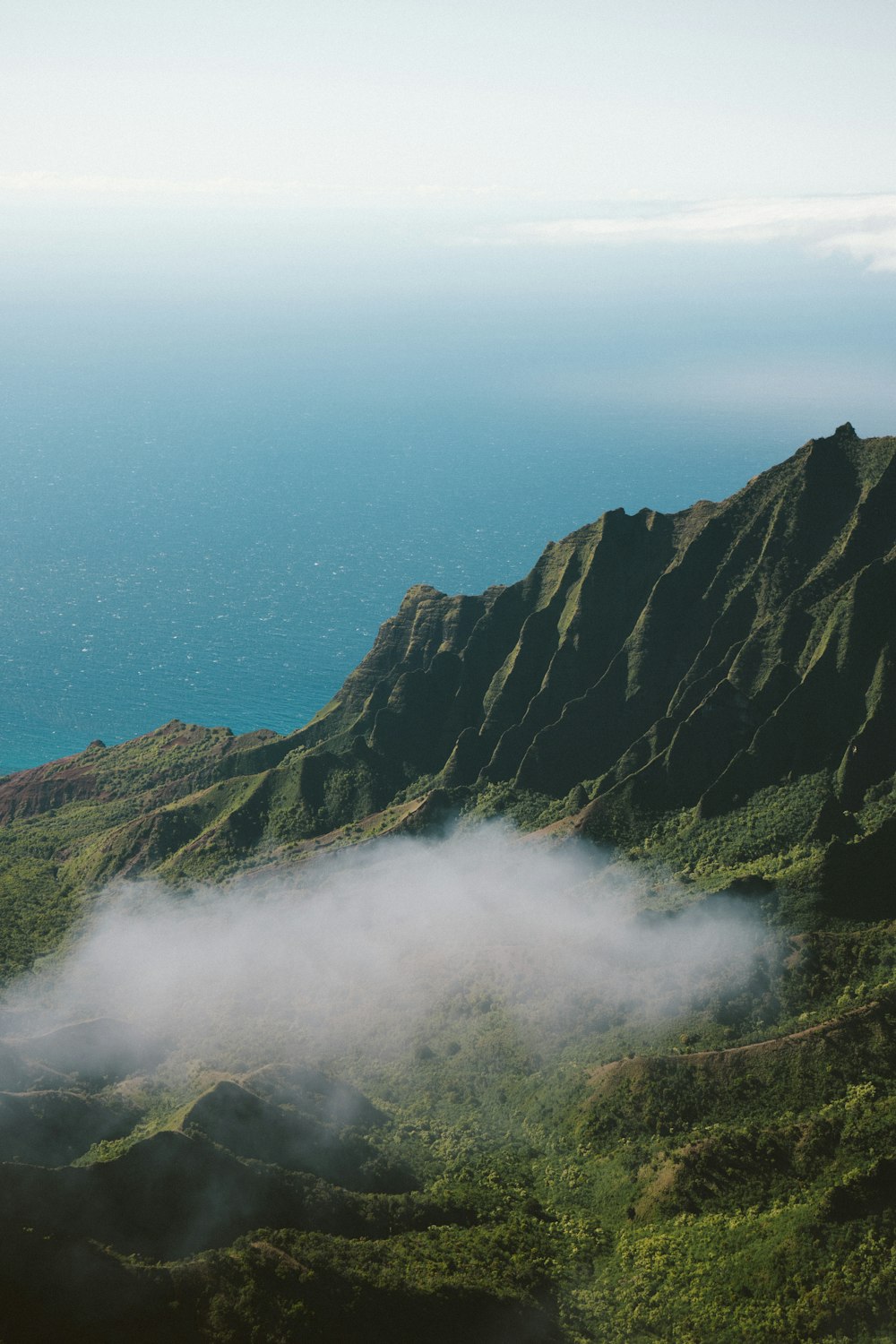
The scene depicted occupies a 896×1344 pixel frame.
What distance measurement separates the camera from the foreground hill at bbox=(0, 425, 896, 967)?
108 m

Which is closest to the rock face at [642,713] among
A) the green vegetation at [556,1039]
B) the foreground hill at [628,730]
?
the foreground hill at [628,730]

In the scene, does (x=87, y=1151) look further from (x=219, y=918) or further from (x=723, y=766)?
(x=723, y=766)

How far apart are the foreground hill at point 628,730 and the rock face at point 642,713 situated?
23 centimetres

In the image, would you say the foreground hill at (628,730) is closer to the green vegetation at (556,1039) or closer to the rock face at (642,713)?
the rock face at (642,713)

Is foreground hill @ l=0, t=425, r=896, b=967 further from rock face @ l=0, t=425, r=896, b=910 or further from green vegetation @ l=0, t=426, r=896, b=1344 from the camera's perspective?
green vegetation @ l=0, t=426, r=896, b=1344

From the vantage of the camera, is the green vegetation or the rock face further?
the rock face

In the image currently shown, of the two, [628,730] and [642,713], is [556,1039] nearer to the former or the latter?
[628,730]

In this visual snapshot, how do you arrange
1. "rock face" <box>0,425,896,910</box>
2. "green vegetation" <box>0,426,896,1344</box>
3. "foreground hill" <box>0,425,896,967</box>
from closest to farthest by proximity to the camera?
"green vegetation" <box>0,426,896,1344</box> < "foreground hill" <box>0,425,896,967</box> < "rock face" <box>0,425,896,910</box>

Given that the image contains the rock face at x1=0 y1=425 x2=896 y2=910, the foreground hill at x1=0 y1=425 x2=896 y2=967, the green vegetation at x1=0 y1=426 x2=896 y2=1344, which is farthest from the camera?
the rock face at x1=0 y1=425 x2=896 y2=910

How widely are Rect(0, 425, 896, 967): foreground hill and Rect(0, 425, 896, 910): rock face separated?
0.75ft

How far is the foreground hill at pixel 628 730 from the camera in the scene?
10756cm

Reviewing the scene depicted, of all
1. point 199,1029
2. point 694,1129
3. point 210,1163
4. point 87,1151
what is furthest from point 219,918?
point 694,1129

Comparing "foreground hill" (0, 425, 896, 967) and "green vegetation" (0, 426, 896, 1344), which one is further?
"foreground hill" (0, 425, 896, 967)

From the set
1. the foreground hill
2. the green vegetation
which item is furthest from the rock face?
the green vegetation
